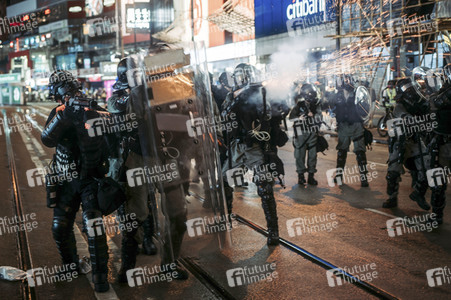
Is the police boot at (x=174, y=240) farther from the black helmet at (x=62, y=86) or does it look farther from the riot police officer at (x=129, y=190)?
the black helmet at (x=62, y=86)

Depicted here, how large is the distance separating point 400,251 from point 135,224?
2.97m

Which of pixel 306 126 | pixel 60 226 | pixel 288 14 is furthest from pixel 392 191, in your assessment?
pixel 288 14

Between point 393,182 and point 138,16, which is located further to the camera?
point 138,16

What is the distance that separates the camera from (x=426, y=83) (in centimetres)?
680

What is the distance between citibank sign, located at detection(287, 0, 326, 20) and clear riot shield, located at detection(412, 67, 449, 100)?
1662 centimetres

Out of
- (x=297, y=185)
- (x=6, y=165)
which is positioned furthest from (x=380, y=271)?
(x=6, y=165)

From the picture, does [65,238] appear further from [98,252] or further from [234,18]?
[234,18]

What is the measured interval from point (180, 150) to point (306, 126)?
5.38m

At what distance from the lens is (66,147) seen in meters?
4.47

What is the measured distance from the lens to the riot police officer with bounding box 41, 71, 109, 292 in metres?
4.36

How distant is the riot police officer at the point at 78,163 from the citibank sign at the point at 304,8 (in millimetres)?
20198

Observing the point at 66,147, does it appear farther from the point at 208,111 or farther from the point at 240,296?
the point at 240,296

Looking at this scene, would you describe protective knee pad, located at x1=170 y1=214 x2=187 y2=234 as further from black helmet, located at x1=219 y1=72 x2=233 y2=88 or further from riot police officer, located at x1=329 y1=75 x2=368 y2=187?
riot police officer, located at x1=329 y1=75 x2=368 y2=187

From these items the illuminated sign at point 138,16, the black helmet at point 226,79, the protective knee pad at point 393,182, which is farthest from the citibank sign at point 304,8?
the protective knee pad at point 393,182
